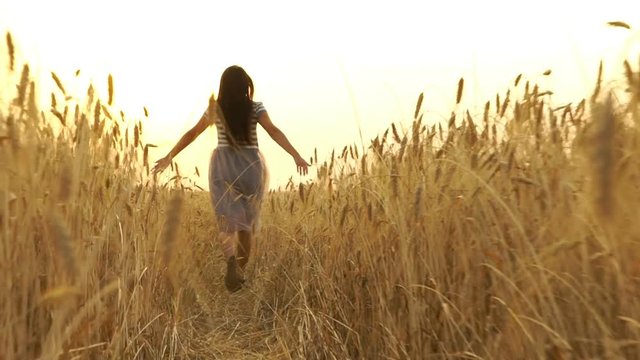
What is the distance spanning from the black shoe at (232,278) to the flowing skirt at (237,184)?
15.4 inches

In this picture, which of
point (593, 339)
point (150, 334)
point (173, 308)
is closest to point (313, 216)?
point (173, 308)

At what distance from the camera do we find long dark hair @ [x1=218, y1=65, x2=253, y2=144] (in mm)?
4734

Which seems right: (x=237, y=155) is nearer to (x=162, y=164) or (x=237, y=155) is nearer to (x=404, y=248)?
(x=162, y=164)

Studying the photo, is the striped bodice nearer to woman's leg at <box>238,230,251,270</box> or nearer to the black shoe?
woman's leg at <box>238,230,251,270</box>

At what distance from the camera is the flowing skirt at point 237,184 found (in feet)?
15.5

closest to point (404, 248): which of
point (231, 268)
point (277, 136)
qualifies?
point (231, 268)

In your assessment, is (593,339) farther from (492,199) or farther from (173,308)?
(173,308)

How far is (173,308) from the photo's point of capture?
A: 3.21m

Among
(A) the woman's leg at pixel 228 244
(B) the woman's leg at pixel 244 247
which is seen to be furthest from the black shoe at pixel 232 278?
(B) the woman's leg at pixel 244 247

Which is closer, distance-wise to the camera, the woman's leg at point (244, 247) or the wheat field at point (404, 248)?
the wheat field at point (404, 248)

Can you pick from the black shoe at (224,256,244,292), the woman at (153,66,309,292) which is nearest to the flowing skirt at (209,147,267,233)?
the woman at (153,66,309,292)

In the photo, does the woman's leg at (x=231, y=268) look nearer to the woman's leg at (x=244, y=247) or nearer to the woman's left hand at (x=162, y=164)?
the woman's leg at (x=244, y=247)

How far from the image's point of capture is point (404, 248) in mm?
2115

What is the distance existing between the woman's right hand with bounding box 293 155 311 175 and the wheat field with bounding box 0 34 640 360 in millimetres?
1238
